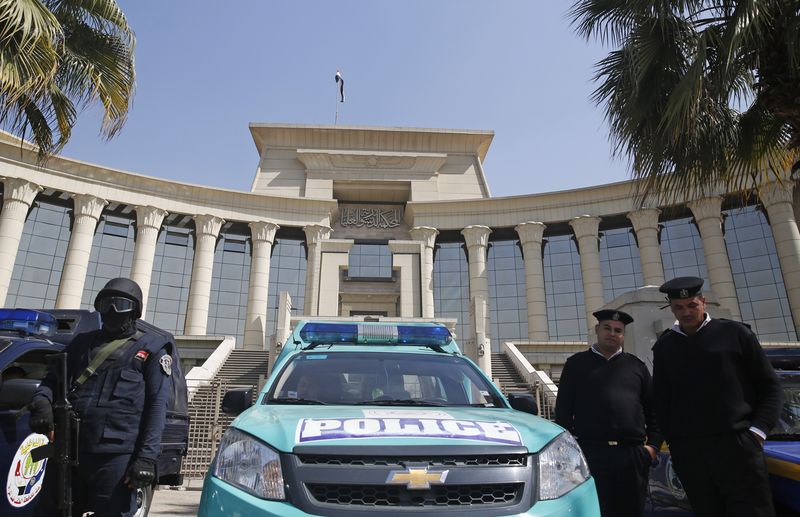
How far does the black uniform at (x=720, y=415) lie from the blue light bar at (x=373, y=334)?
195 cm

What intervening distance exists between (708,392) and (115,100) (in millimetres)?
10185

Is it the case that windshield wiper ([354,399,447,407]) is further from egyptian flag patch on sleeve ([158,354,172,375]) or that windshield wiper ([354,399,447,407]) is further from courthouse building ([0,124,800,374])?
courthouse building ([0,124,800,374])

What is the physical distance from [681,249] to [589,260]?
5.24 metres

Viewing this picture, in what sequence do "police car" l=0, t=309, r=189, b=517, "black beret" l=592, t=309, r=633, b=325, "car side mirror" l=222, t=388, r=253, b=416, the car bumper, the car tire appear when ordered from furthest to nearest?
the car tire < "black beret" l=592, t=309, r=633, b=325 < "police car" l=0, t=309, r=189, b=517 < "car side mirror" l=222, t=388, r=253, b=416 < the car bumper

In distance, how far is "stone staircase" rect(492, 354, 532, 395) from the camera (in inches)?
694

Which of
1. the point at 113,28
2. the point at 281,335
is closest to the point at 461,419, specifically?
the point at 113,28

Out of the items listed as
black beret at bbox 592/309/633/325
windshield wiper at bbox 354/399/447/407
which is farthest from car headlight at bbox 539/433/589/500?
black beret at bbox 592/309/633/325

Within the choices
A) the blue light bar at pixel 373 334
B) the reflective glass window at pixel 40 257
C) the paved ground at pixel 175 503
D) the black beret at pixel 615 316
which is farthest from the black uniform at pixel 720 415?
the reflective glass window at pixel 40 257

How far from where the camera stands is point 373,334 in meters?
5.03

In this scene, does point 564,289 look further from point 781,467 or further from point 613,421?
point 781,467

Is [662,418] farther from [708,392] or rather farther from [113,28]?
[113,28]

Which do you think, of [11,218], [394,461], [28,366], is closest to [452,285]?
[11,218]

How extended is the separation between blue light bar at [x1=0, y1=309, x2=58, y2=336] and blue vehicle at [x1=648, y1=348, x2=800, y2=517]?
6.74 metres

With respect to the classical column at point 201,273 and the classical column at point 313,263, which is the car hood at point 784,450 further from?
the classical column at point 201,273
